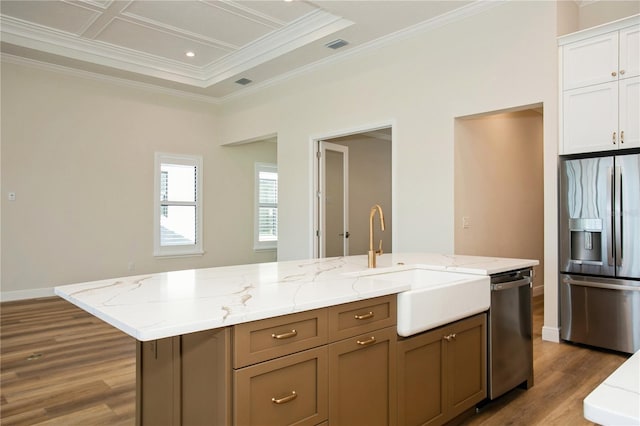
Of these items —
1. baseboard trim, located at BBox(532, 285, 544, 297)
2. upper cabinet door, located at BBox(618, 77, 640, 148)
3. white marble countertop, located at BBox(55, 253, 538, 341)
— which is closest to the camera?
white marble countertop, located at BBox(55, 253, 538, 341)

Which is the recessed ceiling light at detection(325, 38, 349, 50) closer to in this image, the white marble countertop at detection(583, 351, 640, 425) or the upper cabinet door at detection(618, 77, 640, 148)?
the upper cabinet door at detection(618, 77, 640, 148)

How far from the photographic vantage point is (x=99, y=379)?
10.2ft

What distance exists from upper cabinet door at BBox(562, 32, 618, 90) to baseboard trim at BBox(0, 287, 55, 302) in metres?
6.84

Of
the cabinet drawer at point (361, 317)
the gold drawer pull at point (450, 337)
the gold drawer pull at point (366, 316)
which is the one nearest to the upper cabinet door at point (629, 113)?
the gold drawer pull at point (450, 337)

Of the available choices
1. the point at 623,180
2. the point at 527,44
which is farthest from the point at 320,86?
the point at 623,180

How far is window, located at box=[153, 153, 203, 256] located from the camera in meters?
7.14

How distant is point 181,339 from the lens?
66.2 inches

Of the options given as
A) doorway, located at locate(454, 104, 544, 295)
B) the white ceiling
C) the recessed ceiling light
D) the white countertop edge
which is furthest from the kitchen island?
the recessed ceiling light

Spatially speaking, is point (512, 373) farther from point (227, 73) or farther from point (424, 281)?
point (227, 73)

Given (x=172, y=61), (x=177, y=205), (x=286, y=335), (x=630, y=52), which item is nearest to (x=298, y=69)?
(x=172, y=61)

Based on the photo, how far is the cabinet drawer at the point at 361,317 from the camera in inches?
68.1

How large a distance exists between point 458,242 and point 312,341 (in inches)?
129

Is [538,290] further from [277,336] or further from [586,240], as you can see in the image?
[277,336]

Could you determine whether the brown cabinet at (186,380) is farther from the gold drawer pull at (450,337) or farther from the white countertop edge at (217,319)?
the gold drawer pull at (450,337)
